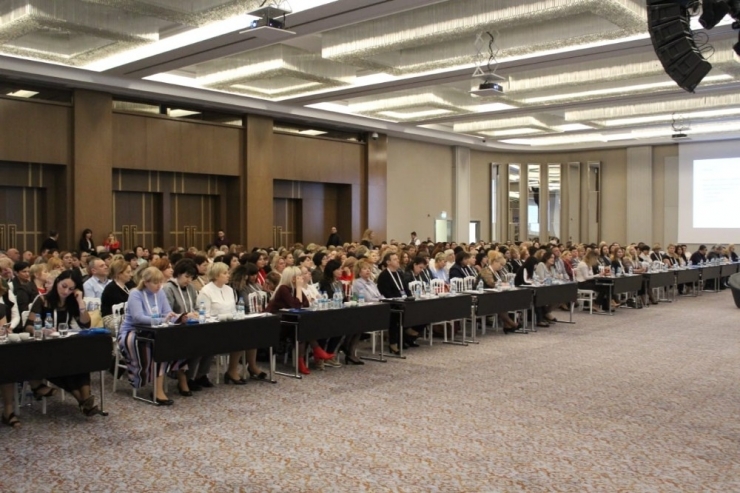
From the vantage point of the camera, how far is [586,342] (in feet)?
33.3

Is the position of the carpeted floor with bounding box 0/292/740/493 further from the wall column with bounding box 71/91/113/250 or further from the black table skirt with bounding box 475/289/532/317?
the wall column with bounding box 71/91/113/250

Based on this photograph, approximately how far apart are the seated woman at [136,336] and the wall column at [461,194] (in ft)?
62.0

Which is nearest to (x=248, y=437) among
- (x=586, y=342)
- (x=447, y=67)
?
(x=586, y=342)

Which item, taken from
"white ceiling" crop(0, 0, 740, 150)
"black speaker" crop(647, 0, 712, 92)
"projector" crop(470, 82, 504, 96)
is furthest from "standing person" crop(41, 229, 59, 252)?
"black speaker" crop(647, 0, 712, 92)

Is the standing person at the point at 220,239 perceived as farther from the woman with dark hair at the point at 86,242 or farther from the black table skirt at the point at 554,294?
the black table skirt at the point at 554,294

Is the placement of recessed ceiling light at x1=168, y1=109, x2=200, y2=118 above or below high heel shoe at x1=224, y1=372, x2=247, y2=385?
above

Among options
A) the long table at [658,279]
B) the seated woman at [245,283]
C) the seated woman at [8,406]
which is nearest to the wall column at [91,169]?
the seated woman at [245,283]

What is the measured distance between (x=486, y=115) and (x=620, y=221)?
10482 millimetres

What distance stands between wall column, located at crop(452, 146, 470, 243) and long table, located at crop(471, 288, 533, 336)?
13875 millimetres

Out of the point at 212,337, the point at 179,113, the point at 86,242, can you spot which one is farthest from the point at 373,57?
the point at 212,337

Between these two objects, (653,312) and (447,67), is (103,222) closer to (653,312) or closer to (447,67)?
(447,67)

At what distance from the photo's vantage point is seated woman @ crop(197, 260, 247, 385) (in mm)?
7121

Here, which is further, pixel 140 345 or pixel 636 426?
pixel 140 345

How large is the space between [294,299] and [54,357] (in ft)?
9.22
